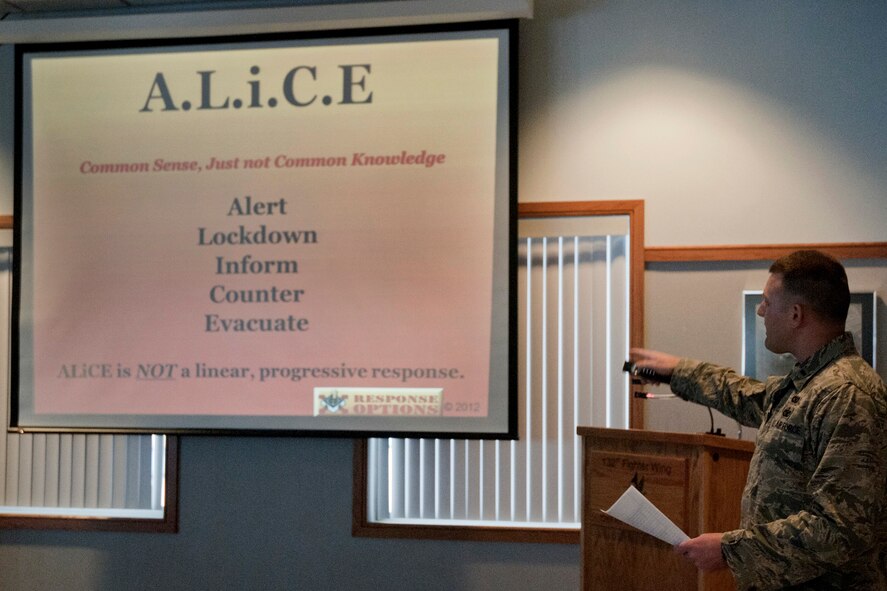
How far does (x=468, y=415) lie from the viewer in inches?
157

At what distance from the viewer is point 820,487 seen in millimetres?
2092

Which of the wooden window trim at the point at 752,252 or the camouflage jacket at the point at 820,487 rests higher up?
the wooden window trim at the point at 752,252

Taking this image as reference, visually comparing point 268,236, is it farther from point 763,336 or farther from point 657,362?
point 763,336

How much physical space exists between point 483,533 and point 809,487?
2.12 metres

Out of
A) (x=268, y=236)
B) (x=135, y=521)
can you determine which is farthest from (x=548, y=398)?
(x=135, y=521)

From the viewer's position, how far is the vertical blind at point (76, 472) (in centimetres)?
438

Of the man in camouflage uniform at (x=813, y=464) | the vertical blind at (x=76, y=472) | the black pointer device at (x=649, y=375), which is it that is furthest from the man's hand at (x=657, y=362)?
the vertical blind at (x=76, y=472)

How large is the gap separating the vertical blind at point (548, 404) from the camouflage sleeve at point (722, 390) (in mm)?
1175

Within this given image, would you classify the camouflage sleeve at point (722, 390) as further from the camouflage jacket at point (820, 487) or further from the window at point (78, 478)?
the window at point (78, 478)

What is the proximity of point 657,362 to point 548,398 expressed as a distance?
3.99 feet

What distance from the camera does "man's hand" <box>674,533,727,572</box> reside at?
221 centimetres

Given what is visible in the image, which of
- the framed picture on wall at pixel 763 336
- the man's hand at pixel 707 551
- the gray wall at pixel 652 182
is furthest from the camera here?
the gray wall at pixel 652 182

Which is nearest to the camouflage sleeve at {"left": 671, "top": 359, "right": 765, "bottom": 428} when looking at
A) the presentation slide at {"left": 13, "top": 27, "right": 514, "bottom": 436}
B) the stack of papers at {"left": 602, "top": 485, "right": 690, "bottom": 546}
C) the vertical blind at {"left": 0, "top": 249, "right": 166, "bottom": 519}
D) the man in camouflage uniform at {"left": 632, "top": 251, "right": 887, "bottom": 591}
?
the man in camouflage uniform at {"left": 632, "top": 251, "right": 887, "bottom": 591}

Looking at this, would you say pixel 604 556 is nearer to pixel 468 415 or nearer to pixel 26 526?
pixel 468 415
